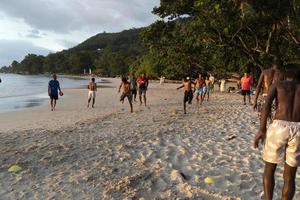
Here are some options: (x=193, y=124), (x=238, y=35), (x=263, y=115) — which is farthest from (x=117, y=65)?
(x=263, y=115)

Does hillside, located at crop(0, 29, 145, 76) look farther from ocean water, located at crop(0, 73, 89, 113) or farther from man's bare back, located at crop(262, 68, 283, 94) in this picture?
man's bare back, located at crop(262, 68, 283, 94)

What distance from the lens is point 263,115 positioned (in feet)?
14.3

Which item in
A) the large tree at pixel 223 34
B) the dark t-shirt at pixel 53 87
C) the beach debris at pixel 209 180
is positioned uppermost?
the large tree at pixel 223 34

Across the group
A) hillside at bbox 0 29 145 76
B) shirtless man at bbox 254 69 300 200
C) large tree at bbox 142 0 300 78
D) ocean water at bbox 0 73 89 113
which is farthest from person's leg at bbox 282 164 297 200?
hillside at bbox 0 29 145 76

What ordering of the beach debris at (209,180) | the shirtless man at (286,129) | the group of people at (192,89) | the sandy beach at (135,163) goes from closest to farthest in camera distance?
the shirtless man at (286,129), the sandy beach at (135,163), the beach debris at (209,180), the group of people at (192,89)

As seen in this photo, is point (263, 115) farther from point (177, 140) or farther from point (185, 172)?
point (177, 140)

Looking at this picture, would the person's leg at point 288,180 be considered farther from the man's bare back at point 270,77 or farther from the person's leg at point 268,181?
the man's bare back at point 270,77

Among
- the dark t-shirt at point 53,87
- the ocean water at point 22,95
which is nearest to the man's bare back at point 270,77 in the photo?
→ the dark t-shirt at point 53,87

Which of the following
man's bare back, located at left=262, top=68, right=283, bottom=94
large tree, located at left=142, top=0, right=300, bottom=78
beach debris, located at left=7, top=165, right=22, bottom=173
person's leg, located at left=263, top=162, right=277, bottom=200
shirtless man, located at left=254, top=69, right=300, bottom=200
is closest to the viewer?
shirtless man, located at left=254, top=69, right=300, bottom=200

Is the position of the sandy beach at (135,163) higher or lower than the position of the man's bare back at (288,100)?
lower

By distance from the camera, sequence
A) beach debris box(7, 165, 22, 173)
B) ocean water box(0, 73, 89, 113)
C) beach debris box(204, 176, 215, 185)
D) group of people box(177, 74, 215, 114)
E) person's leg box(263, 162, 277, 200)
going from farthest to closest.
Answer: ocean water box(0, 73, 89, 113)
group of people box(177, 74, 215, 114)
beach debris box(7, 165, 22, 173)
beach debris box(204, 176, 215, 185)
person's leg box(263, 162, 277, 200)

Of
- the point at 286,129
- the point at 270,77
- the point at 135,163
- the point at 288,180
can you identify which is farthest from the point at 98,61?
the point at 286,129

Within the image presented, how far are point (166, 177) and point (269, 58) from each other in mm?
18624

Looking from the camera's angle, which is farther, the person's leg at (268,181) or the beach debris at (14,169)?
the beach debris at (14,169)
